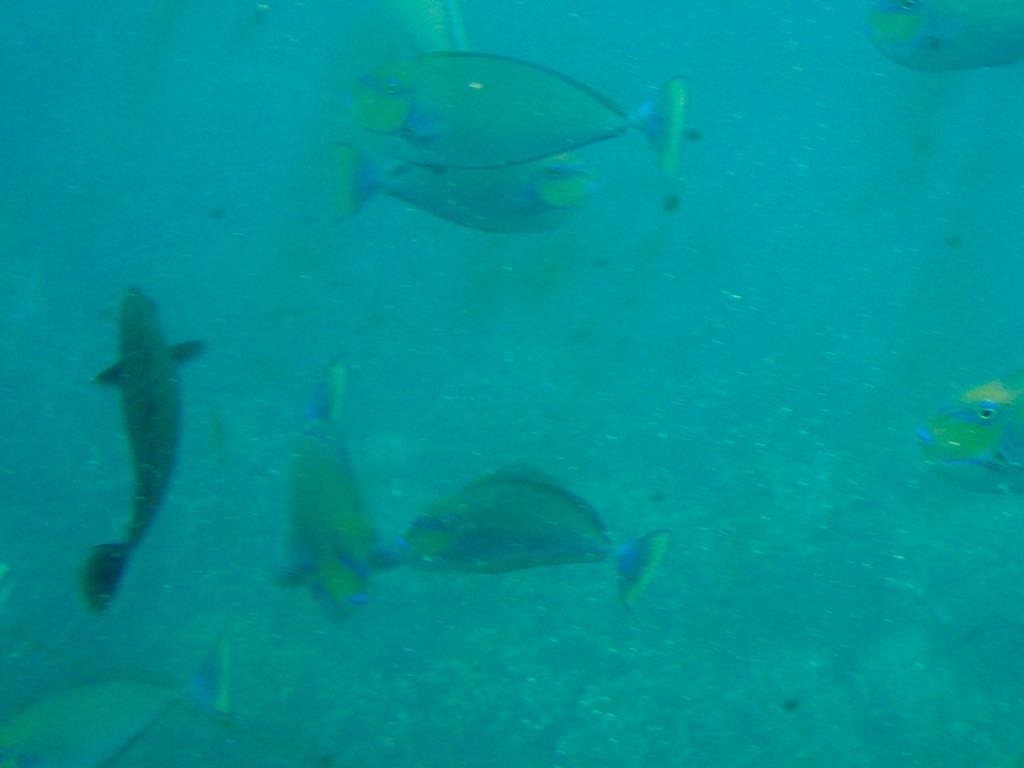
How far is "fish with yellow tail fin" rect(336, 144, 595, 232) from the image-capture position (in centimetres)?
253

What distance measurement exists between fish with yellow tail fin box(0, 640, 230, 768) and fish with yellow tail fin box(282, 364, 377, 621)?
0.81 m

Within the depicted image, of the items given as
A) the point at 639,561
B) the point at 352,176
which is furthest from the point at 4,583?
the point at 639,561

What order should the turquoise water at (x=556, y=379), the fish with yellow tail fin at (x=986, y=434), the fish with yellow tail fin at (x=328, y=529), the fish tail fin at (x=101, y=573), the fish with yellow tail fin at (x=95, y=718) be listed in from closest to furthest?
1. the fish tail fin at (x=101, y=573)
2. the fish with yellow tail fin at (x=328, y=529)
3. the fish with yellow tail fin at (x=986, y=434)
4. the fish with yellow tail fin at (x=95, y=718)
5. the turquoise water at (x=556, y=379)

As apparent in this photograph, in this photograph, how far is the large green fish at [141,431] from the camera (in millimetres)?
1793

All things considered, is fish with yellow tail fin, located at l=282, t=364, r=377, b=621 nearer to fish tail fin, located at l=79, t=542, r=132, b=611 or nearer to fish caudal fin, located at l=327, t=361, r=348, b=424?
fish caudal fin, located at l=327, t=361, r=348, b=424

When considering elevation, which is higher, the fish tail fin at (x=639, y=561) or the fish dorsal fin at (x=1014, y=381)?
the fish dorsal fin at (x=1014, y=381)

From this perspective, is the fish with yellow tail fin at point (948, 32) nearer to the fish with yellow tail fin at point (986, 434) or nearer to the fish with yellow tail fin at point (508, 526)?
the fish with yellow tail fin at point (986, 434)

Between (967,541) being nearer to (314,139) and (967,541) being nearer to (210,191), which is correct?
(314,139)

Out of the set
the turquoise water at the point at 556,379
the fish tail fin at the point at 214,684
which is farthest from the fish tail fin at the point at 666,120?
the turquoise water at the point at 556,379

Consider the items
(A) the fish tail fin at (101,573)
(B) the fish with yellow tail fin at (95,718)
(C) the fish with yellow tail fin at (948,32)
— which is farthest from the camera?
(B) the fish with yellow tail fin at (95,718)

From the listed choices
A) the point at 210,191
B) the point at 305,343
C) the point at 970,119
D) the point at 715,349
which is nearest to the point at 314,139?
the point at 210,191

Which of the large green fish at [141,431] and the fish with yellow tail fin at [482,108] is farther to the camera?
the fish with yellow tail fin at [482,108]

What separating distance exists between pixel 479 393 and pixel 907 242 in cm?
342

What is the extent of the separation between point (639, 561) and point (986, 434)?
3.24 feet
